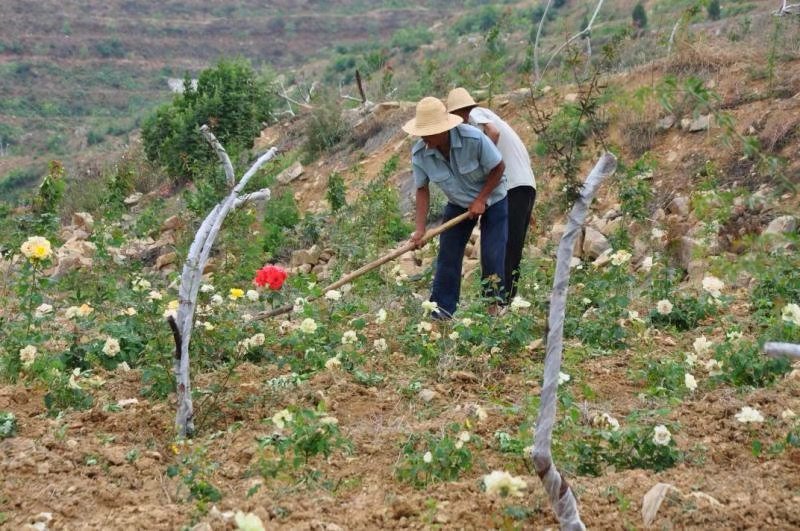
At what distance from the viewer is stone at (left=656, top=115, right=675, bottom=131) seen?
27.1ft

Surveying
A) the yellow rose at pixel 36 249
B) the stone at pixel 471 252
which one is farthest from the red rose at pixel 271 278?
the stone at pixel 471 252

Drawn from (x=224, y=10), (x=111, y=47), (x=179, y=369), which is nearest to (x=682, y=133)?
(x=179, y=369)

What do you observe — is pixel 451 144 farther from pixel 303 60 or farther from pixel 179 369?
pixel 303 60

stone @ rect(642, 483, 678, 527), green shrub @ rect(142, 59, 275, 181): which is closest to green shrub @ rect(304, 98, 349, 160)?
green shrub @ rect(142, 59, 275, 181)

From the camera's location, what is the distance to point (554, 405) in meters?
2.00

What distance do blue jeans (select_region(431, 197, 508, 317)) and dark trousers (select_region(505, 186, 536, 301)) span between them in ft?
0.70

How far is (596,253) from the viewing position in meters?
6.52

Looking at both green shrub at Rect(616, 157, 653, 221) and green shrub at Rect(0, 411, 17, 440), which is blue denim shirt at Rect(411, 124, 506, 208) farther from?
green shrub at Rect(0, 411, 17, 440)

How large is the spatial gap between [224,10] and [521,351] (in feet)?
164

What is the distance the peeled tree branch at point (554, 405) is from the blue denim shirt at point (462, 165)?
240cm

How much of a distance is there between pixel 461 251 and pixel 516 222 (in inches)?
15.9

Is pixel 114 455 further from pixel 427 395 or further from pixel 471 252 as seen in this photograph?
pixel 471 252

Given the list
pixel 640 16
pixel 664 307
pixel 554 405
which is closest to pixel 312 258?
pixel 664 307

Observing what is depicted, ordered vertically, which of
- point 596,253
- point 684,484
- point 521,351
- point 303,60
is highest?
point 684,484
